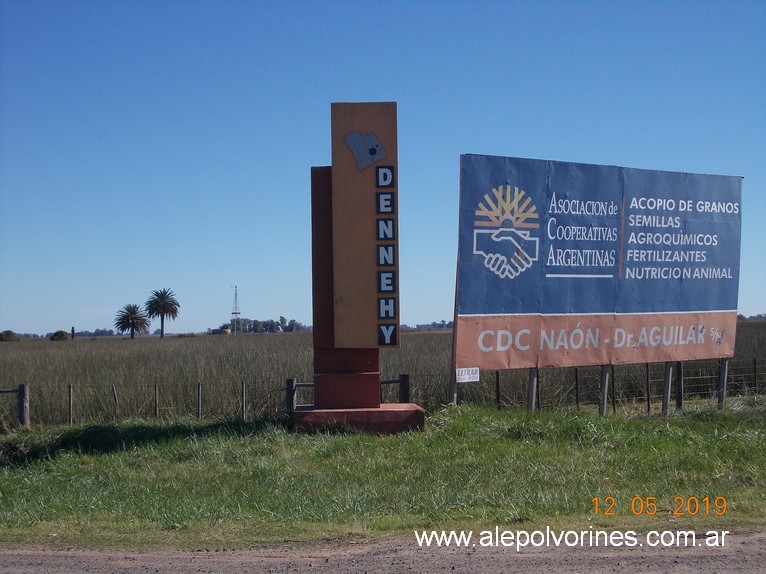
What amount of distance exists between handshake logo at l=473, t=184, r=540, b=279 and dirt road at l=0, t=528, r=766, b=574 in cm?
789

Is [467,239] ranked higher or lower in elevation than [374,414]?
higher

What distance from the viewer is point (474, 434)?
40.7 feet

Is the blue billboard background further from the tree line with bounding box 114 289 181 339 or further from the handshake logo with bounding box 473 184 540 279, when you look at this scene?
the tree line with bounding box 114 289 181 339

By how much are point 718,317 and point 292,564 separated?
44.8 ft

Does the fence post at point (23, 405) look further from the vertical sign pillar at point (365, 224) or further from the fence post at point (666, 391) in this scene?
the fence post at point (666, 391)

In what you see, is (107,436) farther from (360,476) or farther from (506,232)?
(506,232)

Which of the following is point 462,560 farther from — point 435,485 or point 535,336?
point 535,336

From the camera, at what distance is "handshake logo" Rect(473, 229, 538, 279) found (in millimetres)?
14328

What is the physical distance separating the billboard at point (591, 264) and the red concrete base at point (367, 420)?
1.69 m

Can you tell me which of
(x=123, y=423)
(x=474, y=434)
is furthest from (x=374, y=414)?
(x=123, y=423)

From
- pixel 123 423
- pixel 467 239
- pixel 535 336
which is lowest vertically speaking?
pixel 123 423

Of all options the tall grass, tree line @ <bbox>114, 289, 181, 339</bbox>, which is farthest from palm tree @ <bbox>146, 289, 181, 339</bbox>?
the tall grass

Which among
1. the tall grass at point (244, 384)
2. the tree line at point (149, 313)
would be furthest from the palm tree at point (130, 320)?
the tall grass at point (244, 384)

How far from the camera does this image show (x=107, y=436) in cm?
1318
